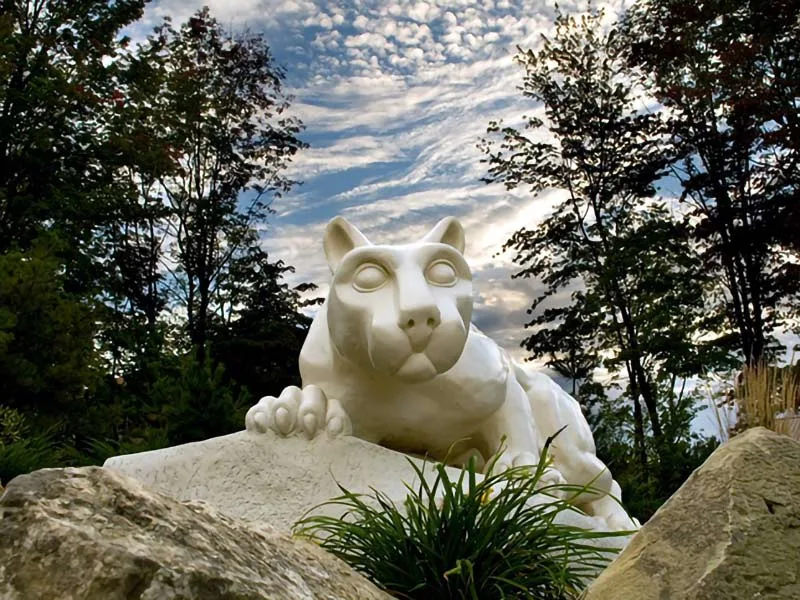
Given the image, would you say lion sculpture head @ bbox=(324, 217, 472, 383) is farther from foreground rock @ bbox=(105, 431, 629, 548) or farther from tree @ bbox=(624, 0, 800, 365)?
tree @ bbox=(624, 0, 800, 365)

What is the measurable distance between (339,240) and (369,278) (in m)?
0.52

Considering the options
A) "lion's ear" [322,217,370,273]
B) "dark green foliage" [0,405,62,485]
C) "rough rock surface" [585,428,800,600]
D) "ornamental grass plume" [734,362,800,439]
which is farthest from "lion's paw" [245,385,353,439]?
"ornamental grass plume" [734,362,800,439]

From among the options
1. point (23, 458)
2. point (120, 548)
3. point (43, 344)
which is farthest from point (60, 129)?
point (120, 548)

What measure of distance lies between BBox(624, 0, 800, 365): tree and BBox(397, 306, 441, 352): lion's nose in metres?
11.9

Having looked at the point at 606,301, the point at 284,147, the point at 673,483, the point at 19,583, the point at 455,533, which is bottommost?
the point at 673,483

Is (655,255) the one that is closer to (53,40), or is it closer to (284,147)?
(284,147)

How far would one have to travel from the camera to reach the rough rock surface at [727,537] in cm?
150

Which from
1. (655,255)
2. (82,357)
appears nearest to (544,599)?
(82,357)

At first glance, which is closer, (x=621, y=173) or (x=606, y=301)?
(x=606, y=301)

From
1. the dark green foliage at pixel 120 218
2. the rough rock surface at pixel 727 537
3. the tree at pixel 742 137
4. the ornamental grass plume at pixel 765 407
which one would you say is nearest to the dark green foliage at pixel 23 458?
the dark green foliage at pixel 120 218

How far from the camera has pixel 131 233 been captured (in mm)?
16828

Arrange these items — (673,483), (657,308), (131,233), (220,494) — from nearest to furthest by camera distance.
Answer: (220,494)
(673,483)
(657,308)
(131,233)

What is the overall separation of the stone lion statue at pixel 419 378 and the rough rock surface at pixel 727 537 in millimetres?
1104

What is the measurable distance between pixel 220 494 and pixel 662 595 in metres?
1.95
